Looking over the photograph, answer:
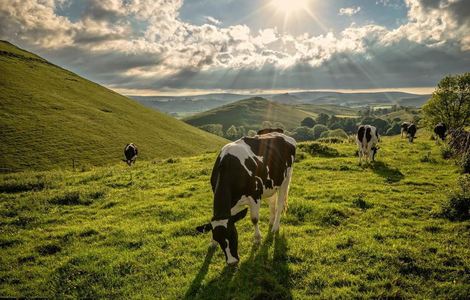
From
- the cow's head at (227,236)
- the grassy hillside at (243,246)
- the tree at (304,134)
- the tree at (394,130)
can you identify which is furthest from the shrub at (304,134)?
the cow's head at (227,236)

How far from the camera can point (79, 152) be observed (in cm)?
5144

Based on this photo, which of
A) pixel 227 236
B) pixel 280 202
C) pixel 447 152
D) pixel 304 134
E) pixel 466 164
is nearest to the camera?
pixel 227 236

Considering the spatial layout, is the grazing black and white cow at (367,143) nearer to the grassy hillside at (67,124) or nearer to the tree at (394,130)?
the grassy hillside at (67,124)

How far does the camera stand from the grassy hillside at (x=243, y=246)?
26.3 feet

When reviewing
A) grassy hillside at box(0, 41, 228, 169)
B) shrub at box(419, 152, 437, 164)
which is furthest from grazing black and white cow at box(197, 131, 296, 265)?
grassy hillside at box(0, 41, 228, 169)

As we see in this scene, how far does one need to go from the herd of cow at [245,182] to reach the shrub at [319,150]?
1339 centimetres

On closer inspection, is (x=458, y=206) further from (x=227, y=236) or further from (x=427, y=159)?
(x=427, y=159)

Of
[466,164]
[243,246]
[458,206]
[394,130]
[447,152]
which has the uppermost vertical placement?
[394,130]

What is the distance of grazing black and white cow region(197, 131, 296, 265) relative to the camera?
26.1ft

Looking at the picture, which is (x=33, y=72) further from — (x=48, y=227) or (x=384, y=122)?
(x=384, y=122)

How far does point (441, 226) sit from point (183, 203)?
10.1m

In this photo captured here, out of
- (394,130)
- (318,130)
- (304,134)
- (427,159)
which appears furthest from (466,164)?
(318,130)

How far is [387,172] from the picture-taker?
19.2 meters

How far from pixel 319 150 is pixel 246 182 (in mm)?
17309
